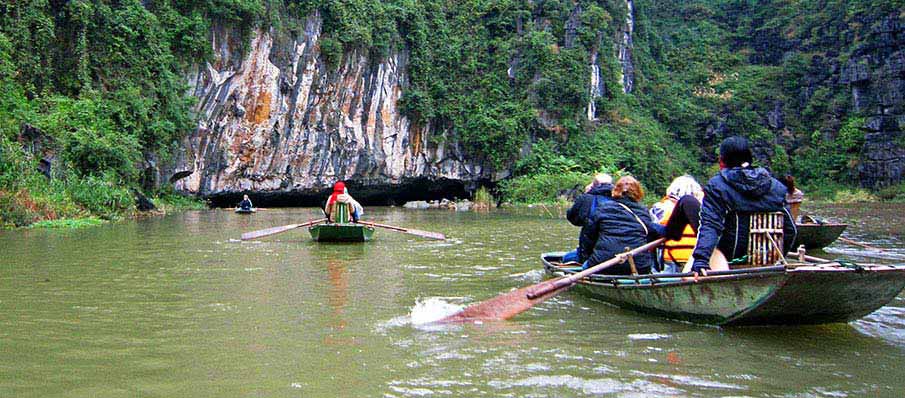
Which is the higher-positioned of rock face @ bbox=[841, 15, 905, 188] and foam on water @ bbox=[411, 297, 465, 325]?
rock face @ bbox=[841, 15, 905, 188]

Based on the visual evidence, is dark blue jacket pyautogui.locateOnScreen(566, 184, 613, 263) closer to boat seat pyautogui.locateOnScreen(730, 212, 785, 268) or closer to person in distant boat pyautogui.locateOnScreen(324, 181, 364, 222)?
boat seat pyautogui.locateOnScreen(730, 212, 785, 268)

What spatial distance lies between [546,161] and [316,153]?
13.4 m

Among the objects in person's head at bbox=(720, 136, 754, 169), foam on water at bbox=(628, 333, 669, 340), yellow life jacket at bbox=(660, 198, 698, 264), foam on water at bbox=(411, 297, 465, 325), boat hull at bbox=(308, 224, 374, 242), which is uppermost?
Result: person's head at bbox=(720, 136, 754, 169)

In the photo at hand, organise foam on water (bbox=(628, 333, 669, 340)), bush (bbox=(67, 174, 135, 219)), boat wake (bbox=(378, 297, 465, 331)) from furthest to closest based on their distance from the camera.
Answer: bush (bbox=(67, 174, 135, 219)) < boat wake (bbox=(378, 297, 465, 331)) < foam on water (bbox=(628, 333, 669, 340))

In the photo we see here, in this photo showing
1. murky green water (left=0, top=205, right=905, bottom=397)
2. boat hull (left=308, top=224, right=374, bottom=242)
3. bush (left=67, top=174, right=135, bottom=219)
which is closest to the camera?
murky green water (left=0, top=205, right=905, bottom=397)

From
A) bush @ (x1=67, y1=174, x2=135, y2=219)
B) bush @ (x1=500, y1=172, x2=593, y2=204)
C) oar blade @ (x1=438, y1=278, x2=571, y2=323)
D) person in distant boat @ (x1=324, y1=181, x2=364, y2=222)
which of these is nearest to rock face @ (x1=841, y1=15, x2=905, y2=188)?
bush @ (x1=500, y1=172, x2=593, y2=204)

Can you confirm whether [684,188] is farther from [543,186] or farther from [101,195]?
[543,186]

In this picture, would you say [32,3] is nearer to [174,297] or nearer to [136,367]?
[174,297]

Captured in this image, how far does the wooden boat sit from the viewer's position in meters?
10.6

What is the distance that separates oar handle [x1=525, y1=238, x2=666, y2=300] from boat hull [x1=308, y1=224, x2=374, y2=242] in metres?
6.93

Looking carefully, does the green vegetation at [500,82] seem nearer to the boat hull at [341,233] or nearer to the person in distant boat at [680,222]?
the boat hull at [341,233]

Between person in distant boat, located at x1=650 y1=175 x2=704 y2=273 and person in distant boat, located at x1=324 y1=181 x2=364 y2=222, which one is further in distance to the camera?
person in distant boat, located at x1=324 y1=181 x2=364 y2=222

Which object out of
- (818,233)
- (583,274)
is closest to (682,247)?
(583,274)

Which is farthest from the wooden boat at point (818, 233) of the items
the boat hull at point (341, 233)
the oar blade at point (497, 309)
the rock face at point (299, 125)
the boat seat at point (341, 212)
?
the rock face at point (299, 125)
